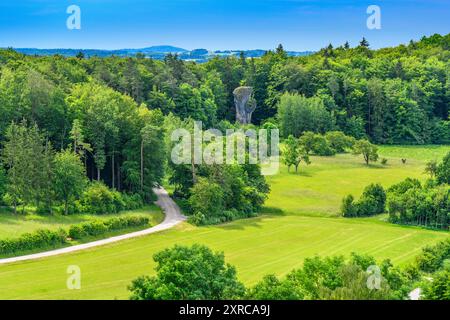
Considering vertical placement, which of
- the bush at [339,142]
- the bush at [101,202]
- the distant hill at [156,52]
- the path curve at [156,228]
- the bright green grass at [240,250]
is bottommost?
the bright green grass at [240,250]

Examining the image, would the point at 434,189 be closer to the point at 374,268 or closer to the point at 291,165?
the point at 291,165

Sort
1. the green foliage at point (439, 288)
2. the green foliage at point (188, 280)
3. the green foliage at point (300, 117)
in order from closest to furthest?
1. the green foliage at point (188, 280)
2. the green foliage at point (439, 288)
3. the green foliage at point (300, 117)

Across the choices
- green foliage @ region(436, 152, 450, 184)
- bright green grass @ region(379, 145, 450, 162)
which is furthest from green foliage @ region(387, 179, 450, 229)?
bright green grass @ region(379, 145, 450, 162)

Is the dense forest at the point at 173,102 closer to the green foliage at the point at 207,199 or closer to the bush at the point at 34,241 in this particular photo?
the green foliage at the point at 207,199

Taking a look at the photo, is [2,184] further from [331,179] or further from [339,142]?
[339,142]

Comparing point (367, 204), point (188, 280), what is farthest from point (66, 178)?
point (367, 204)

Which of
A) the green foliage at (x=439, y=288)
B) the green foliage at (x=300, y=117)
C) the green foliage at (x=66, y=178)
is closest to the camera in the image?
the green foliage at (x=439, y=288)

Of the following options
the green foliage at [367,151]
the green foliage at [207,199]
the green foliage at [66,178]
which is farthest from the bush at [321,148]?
the green foliage at [66,178]
